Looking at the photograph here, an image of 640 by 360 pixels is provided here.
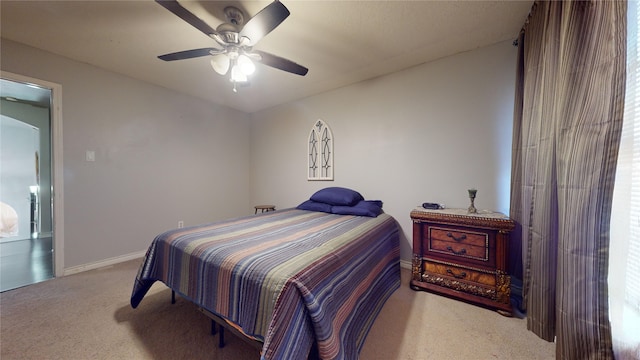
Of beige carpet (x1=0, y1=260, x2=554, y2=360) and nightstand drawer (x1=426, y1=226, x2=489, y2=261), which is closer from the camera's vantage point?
beige carpet (x1=0, y1=260, x2=554, y2=360)

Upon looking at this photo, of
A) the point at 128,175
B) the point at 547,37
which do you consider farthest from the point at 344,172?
the point at 128,175

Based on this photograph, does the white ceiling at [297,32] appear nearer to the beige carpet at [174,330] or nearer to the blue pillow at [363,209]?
the blue pillow at [363,209]

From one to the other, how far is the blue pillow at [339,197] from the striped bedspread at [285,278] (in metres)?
0.58

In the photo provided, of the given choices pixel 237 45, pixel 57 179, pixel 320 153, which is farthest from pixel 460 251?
pixel 57 179

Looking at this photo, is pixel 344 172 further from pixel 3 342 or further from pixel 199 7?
pixel 3 342

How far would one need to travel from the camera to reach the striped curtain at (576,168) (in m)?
0.89

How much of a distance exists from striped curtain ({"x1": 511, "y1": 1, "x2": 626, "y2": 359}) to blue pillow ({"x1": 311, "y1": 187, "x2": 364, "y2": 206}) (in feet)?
5.13

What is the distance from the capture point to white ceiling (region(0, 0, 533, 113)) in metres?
1.58

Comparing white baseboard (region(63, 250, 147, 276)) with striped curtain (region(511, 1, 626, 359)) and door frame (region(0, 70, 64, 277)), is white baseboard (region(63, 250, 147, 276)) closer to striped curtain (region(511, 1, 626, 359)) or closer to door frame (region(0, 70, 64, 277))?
door frame (region(0, 70, 64, 277))

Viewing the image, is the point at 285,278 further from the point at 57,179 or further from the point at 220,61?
the point at 57,179

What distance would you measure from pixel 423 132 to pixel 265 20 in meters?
1.92

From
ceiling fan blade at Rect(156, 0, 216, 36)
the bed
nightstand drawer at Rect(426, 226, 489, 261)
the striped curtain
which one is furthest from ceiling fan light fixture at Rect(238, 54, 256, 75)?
nightstand drawer at Rect(426, 226, 489, 261)

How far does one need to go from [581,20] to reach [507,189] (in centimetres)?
136

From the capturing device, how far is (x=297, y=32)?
185 cm
